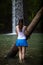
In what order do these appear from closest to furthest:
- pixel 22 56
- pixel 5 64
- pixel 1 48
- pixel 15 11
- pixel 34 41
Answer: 1. pixel 5 64
2. pixel 22 56
3. pixel 1 48
4. pixel 34 41
5. pixel 15 11

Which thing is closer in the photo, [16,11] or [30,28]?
[30,28]

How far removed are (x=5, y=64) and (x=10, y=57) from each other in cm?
39

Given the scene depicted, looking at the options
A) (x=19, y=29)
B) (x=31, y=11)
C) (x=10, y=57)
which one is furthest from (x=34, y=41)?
(x=31, y=11)

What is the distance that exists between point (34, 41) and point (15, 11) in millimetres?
2674

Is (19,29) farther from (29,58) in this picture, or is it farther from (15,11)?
(15,11)

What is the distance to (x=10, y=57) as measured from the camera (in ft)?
9.51

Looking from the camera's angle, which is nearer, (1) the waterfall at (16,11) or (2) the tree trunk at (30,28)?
(2) the tree trunk at (30,28)

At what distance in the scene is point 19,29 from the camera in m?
2.64

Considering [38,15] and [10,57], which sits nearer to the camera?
[38,15]

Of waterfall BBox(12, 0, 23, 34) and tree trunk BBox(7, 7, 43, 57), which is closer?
tree trunk BBox(7, 7, 43, 57)

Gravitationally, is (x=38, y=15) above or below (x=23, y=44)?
above

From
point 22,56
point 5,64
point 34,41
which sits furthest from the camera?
point 34,41

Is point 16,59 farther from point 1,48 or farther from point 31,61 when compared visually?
point 1,48

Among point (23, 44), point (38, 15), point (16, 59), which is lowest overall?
point (16, 59)
